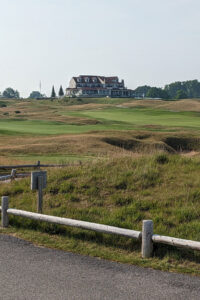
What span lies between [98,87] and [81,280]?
193 m

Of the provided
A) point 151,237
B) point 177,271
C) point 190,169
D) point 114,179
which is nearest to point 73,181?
point 114,179

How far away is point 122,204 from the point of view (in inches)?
441

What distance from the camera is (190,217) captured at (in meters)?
9.87

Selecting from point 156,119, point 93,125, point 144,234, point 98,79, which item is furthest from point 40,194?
point 98,79

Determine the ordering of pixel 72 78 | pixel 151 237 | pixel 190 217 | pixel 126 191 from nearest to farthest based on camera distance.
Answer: pixel 151 237 → pixel 190 217 → pixel 126 191 → pixel 72 78

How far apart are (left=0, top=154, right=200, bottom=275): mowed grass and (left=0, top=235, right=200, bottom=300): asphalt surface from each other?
461 mm

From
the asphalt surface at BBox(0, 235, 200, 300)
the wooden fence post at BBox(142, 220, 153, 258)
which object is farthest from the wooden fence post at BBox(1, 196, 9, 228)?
the wooden fence post at BBox(142, 220, 153, 258)

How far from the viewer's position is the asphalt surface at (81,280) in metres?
6.53

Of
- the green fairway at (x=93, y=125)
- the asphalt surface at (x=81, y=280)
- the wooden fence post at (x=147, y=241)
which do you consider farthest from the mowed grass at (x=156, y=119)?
the asphalt surface at (x=81, y=280)

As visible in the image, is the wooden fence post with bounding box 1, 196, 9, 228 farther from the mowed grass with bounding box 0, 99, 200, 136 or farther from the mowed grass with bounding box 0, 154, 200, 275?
the mowed grass with bounding box 0, 99, 200, 136

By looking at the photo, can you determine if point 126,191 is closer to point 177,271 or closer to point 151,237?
point 151,237

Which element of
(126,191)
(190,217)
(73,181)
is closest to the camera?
(190,217)

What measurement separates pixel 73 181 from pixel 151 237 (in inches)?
204

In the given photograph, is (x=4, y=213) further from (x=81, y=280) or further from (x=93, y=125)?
(x=93, y=125)
